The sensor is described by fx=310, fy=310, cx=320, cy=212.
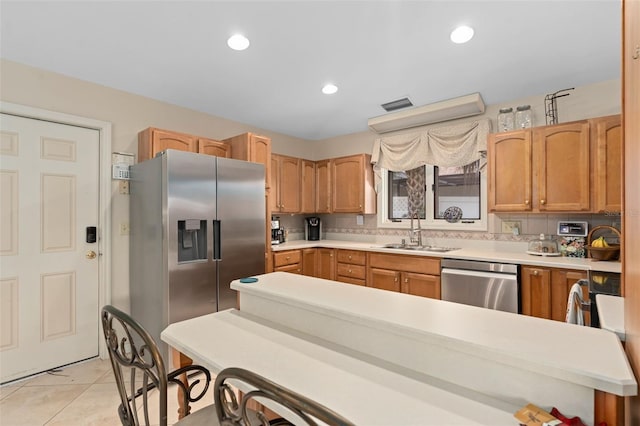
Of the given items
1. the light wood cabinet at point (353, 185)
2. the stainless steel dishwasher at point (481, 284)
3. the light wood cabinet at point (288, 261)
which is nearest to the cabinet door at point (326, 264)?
the light wood cabinet at point (288, 261)

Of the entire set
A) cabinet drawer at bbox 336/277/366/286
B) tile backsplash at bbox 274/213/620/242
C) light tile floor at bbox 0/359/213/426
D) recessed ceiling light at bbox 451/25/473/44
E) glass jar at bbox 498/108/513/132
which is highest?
recessed ceiling light at bbox 451/25/473/44

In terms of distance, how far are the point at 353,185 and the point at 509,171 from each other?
190cm

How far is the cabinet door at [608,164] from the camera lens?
8.18 feet

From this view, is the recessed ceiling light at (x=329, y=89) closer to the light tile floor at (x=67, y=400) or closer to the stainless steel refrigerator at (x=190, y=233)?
the stainless steel refrigerator at (x=190, y=233)

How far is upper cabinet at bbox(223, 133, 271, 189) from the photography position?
3.38 metres

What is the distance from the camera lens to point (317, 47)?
2.39m

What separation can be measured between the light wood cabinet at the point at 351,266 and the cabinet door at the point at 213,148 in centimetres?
186

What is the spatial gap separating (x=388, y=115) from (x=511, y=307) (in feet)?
Result: 8.05

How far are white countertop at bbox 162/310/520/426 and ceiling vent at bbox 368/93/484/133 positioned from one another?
2933 mm

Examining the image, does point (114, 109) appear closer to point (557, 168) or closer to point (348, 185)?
point (348, 185)

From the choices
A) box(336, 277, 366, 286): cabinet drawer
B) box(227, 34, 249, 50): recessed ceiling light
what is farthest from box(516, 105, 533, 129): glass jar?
box(227, 34, 249, 50): recessed ceiling light

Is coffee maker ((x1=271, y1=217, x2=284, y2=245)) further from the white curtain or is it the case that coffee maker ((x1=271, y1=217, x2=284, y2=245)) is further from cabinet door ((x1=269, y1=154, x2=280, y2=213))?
the white curtain

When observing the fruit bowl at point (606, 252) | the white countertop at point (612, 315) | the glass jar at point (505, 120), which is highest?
the glass jar at point (505, 120)

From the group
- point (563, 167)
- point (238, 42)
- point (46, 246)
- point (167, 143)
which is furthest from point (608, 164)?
point (46, 246)
